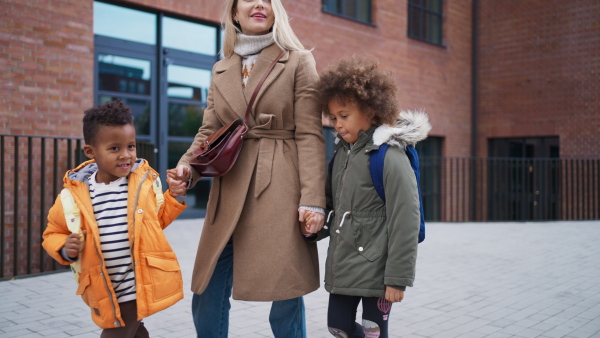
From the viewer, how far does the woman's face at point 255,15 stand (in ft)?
8.64

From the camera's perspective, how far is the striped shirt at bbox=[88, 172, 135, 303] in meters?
2.46

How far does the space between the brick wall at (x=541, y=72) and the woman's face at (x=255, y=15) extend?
13215mm

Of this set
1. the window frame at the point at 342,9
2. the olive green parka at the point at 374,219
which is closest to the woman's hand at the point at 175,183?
the olive green parka at the point at 374,219

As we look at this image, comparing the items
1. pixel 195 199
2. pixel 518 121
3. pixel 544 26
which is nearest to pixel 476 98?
pixel 518 121

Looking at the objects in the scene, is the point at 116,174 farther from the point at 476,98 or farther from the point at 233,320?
the point at 476,98

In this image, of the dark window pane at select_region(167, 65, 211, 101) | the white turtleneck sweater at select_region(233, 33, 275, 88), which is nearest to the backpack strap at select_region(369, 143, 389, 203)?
the white turtleneck sweater at select_region(233, 33, 275, 88)

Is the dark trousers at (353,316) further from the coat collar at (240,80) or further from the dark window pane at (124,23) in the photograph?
the dark window pane at (124,23)

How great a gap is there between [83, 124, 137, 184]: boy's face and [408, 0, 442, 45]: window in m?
12.6

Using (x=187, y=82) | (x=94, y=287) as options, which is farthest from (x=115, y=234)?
(x=187, y=82)

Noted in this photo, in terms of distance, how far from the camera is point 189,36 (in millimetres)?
9867

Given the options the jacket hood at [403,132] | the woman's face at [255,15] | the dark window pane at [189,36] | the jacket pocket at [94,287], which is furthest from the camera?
the dark window pane at [189,36]

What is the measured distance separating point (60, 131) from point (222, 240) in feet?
18.5

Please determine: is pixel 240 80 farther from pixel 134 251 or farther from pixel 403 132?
pixel 134 251

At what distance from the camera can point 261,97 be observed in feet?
8.52
